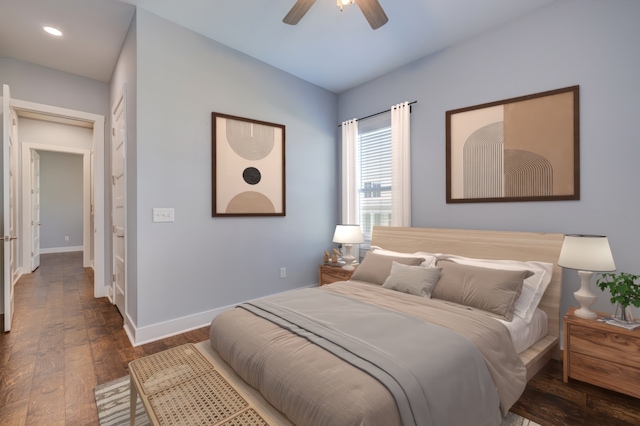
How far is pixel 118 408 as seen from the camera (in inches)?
71.2

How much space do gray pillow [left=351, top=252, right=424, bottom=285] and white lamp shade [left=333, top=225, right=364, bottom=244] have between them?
1.93 feet

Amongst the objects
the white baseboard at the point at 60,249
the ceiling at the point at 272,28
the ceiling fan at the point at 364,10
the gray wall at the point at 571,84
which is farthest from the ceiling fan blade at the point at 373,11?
the white baseboard at the point at 60,249

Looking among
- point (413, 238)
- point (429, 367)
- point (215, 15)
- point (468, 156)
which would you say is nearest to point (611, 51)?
point (468, 156)

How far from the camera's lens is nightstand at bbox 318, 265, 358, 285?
3.43 m

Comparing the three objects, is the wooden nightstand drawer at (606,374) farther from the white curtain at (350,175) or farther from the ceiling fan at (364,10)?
the ceiling fan at (364,10)

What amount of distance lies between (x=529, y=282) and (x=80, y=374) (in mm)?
3475

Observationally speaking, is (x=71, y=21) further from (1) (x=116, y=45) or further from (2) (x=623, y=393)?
(2) (x=623, y=393)

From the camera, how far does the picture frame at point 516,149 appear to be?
244 centimetres

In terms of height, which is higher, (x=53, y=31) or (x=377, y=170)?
(x=53, y=31)

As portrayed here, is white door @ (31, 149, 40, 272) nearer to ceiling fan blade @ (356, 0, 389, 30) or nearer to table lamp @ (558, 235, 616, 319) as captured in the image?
ceiling fan blade @ (356, 0, 389, 30)

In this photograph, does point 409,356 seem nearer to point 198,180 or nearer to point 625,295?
point 625,295

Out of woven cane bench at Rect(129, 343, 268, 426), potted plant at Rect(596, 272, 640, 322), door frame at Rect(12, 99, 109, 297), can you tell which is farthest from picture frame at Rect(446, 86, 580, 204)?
door frame at Rect(12, 99, 109, 297)

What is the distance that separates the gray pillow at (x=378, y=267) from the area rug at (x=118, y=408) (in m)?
1.26

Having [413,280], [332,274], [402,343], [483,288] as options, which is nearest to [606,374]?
[483,288]
